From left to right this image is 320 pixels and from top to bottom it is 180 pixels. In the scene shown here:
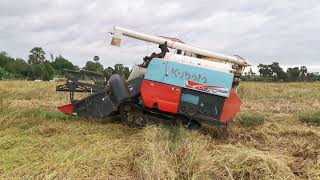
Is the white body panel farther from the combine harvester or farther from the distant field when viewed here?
the distant field

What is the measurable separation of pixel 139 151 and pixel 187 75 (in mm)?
2342

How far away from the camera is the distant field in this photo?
550 centimetres

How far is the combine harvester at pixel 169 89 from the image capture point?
8266 millimetres

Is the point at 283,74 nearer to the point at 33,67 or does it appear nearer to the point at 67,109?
the point at 33,67

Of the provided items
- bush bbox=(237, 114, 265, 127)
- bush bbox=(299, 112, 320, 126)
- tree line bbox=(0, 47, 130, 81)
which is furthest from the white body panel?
tree line bbox=(0, 47, 130, 81)

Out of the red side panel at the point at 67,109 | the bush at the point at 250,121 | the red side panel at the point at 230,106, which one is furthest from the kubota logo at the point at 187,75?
the red side panel at the point at 67,109

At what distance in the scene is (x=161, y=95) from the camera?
8391mm

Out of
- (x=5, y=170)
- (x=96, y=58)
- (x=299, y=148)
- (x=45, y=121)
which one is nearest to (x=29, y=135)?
(x=45, y=121)

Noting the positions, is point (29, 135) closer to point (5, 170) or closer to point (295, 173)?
point (5, 170)

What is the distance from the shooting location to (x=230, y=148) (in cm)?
661

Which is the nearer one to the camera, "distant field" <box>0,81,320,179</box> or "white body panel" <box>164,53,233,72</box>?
"distant field" <box>0,81,320,179</box>

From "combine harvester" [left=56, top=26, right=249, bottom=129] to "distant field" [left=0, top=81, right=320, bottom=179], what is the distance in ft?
Result: 1.26

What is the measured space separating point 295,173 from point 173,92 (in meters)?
3.08

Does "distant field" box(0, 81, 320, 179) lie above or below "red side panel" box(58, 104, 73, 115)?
below
